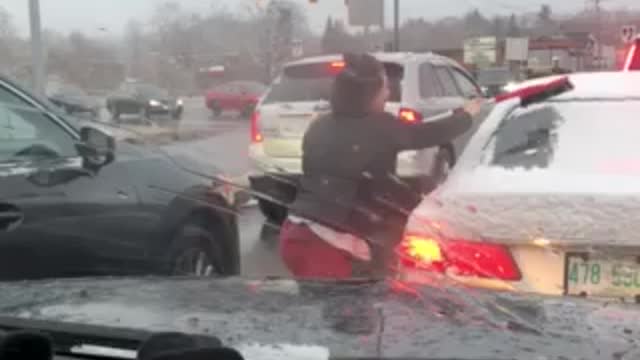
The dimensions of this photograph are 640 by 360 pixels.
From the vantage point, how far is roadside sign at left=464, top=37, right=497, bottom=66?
17.3m

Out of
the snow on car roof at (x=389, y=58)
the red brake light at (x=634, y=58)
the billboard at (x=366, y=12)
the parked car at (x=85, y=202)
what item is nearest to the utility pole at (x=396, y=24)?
the snow on car roof at (x=389, y=58)

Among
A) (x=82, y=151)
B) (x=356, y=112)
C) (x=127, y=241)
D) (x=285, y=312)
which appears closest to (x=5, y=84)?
(x=82, y=151)

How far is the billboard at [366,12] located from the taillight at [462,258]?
4225 millimetres

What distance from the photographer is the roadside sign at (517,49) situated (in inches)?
746

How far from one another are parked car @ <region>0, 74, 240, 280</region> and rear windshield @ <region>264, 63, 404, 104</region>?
15.0 ft

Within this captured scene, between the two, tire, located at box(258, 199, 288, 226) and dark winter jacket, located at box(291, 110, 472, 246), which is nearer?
dark winter jacket, located at box(291, 110, 472, 246)

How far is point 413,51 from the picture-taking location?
12.0 m

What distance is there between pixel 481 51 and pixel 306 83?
28.9 feet

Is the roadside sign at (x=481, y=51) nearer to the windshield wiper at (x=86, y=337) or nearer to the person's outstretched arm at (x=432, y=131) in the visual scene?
the person's outstretched arm at (x=432, y=131)

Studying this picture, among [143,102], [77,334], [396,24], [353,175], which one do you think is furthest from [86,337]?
[143,102]

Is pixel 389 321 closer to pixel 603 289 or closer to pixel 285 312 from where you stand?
pixel 285 312

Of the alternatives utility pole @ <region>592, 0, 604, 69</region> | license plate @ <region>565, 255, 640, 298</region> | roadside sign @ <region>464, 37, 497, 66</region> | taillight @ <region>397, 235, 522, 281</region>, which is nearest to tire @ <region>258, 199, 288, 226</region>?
taillight @ <region>397, 235, 522, 281</region>

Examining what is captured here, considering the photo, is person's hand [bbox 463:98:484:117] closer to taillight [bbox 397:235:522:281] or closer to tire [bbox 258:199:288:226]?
tire [bbox 258:199:288:226]

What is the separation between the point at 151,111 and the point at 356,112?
14788mm
